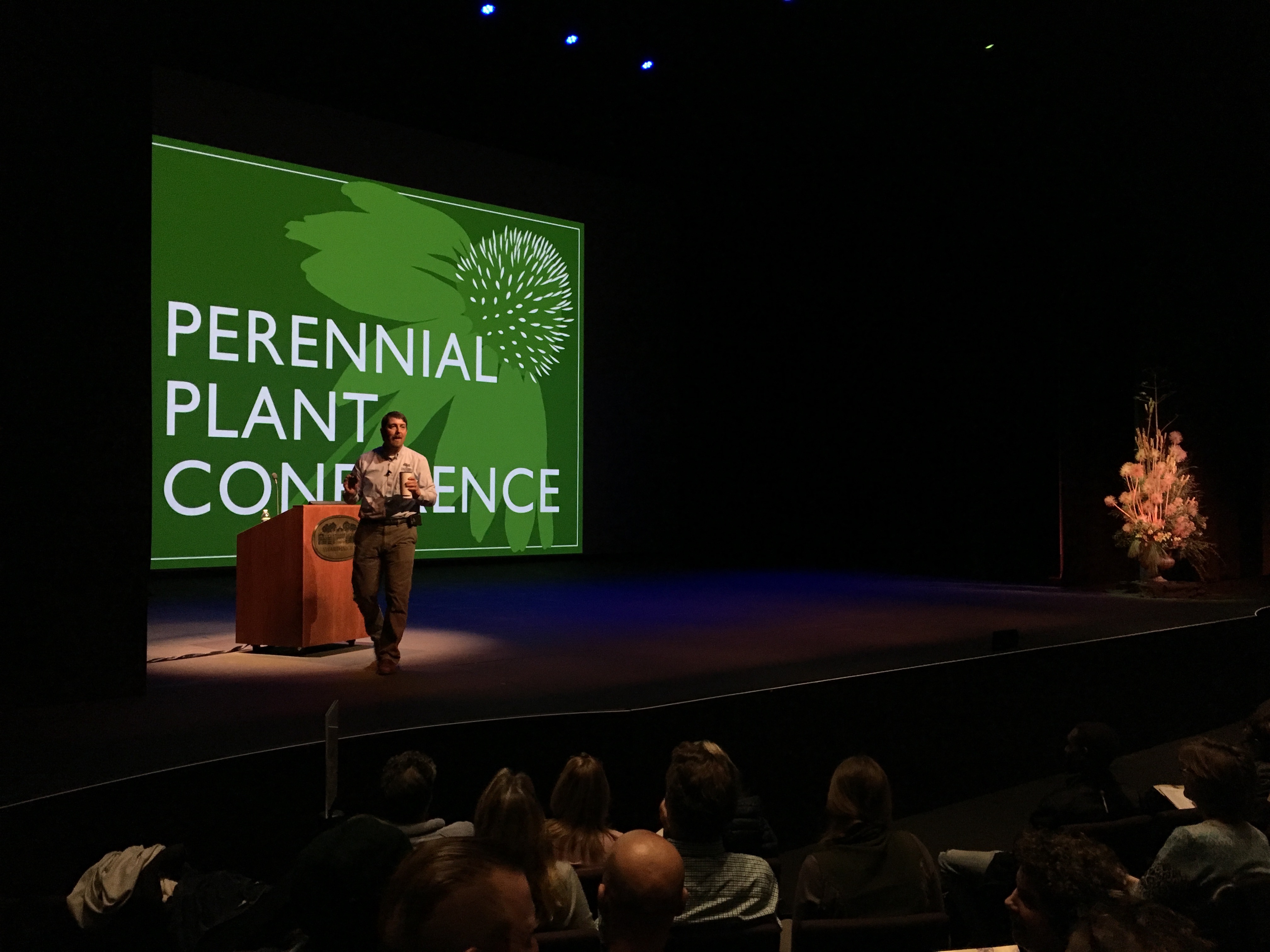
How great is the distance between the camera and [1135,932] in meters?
0.99

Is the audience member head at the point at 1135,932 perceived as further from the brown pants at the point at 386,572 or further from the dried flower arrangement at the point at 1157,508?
the dried flower arrangement at the point at 1157,508

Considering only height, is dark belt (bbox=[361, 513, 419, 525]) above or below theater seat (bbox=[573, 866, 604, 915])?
above

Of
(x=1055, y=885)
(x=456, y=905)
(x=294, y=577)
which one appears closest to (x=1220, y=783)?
(x=1055, y=885)

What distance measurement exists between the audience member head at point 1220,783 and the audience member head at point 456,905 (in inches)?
68.9

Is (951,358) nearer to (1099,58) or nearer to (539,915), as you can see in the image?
(1099,58)

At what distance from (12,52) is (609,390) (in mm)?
6944

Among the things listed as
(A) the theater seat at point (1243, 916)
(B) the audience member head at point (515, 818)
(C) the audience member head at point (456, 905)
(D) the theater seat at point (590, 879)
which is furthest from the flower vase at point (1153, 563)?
(C) the audience member head at point (456, 905)

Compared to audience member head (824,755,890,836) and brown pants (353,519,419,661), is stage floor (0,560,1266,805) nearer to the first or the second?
brown pants (353,519,419,661)

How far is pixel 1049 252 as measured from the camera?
8.75 meters

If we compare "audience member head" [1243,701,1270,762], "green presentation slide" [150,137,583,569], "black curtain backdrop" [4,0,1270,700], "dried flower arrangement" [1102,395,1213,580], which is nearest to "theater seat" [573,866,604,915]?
"audience member head" [1243,701,1270,762]

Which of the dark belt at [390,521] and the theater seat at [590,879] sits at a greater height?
the dark belt at [390,521]

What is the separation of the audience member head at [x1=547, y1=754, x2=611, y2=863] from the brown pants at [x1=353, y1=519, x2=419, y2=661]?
7.99 ft

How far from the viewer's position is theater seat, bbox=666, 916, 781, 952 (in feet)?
5.49

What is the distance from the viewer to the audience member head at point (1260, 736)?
2832 mm
